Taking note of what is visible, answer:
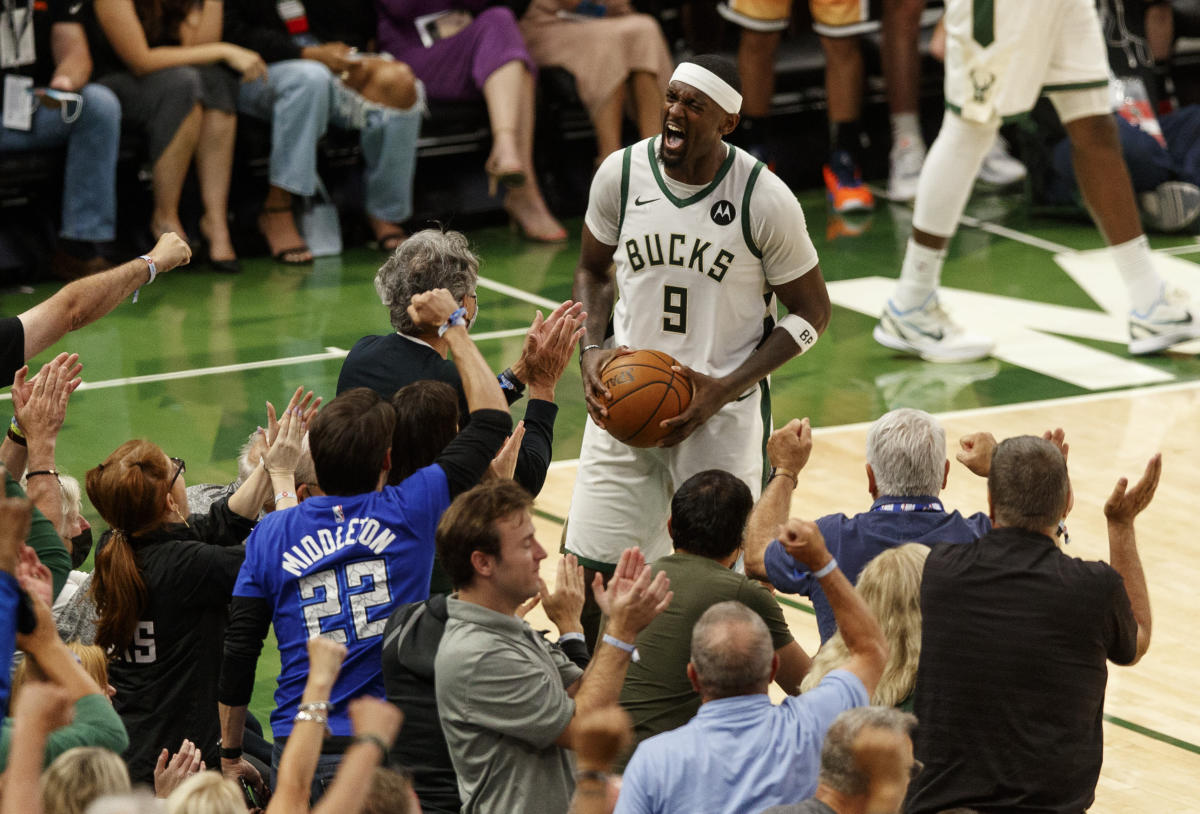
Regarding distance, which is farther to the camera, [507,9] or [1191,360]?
[507,9]

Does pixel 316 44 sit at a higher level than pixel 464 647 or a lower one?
lower

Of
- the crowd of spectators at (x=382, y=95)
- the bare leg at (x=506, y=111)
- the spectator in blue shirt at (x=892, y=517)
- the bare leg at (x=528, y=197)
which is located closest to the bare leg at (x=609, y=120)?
the crowd of spectators at (x=382, y=95)

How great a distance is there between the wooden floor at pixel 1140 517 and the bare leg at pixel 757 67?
420 cm

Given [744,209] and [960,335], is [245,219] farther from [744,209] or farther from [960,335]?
[744,209]

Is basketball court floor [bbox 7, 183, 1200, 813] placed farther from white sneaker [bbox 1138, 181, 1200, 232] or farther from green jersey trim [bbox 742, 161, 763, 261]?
green jersey trim [bbox 742, 161, 763, 261]

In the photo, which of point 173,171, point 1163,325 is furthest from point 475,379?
point 173,171

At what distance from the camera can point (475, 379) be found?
4262mm

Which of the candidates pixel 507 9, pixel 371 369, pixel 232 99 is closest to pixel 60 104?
pixel 232 99

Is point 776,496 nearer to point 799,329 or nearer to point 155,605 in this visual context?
point 799,329

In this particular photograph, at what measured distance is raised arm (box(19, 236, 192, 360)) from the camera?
4734mm

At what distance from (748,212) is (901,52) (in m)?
7.02

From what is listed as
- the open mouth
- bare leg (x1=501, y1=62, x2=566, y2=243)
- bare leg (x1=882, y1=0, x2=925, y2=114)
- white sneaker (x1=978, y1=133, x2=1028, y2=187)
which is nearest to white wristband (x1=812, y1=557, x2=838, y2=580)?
the open mouth

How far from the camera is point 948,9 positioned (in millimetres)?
8172

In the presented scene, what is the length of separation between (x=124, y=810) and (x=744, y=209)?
2.76 meters
